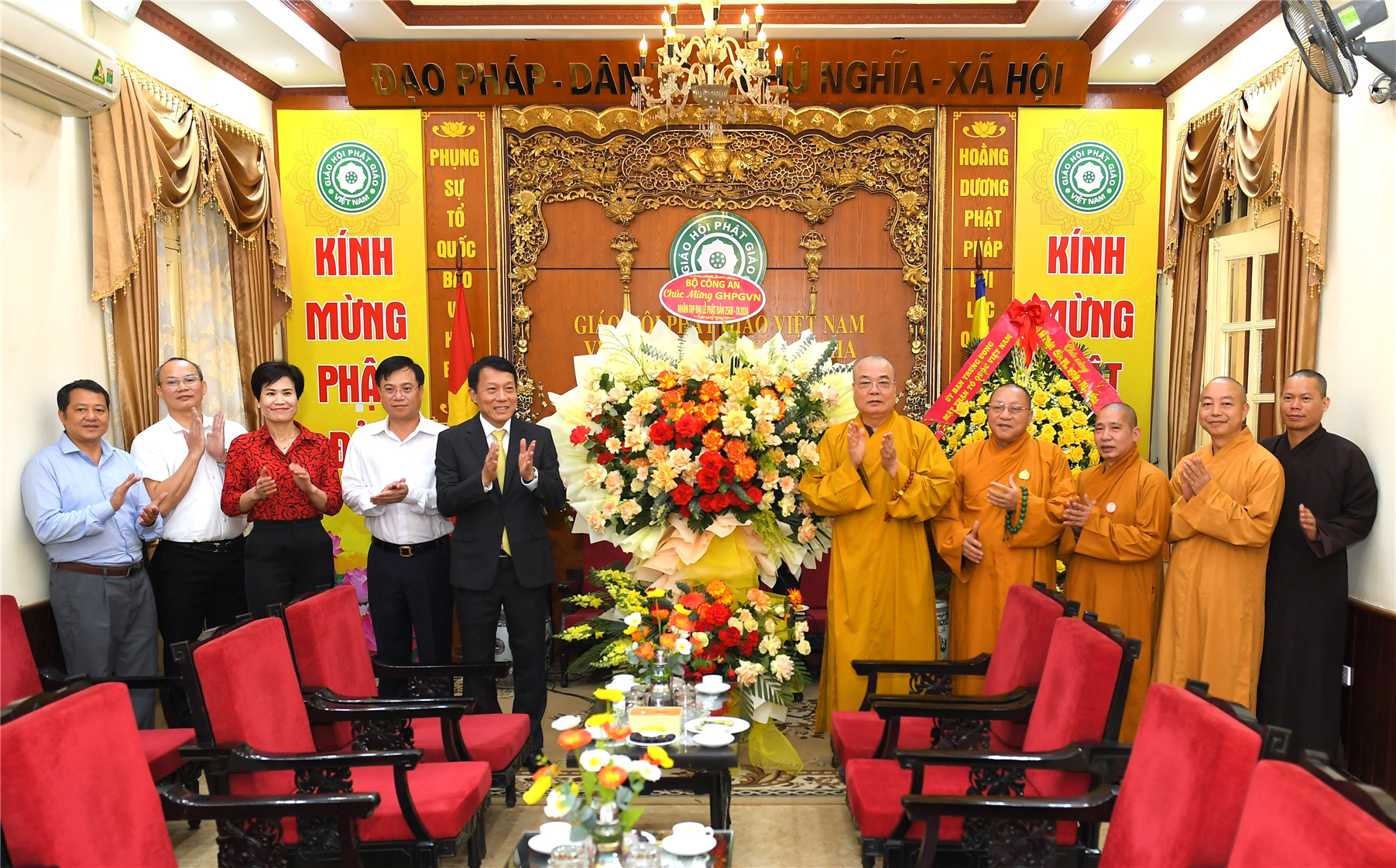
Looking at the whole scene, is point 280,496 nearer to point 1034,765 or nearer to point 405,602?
point 405,602

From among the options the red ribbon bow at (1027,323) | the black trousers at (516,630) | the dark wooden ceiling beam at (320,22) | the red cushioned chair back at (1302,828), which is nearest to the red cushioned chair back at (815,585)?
the red ribbon bow at (1027,323)

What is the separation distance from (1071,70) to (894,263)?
1516 mm

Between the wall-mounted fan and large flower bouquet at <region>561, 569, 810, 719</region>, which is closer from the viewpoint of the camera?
large flower bouquet at <region>561, 569, 810, 719</region>

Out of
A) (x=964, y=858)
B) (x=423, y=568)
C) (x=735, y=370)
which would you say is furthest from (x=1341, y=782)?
(x=423, y=568)

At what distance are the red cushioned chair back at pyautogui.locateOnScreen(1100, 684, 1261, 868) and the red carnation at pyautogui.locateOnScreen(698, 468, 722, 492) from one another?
158 cm

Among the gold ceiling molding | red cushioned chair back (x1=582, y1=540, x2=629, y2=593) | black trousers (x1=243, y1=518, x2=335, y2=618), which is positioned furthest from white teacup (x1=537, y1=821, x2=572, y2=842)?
the gold ceiling molding

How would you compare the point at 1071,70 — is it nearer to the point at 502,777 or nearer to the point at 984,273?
the point at 984,273

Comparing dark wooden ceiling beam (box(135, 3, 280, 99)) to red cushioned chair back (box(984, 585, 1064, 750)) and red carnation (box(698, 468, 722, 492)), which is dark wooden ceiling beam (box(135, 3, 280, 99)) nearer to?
red carnation (box(698, 468, 722, 492))

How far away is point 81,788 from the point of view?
1.71 m

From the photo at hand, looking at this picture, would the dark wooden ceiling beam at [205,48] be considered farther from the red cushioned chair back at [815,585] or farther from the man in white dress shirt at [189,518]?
the red cushioned chair back at [815,585]

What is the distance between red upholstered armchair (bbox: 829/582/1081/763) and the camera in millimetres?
2691

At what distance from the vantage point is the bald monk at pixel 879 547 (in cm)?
364

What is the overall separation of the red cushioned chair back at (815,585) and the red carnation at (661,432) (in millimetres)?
2162

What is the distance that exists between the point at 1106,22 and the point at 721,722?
4628mm
